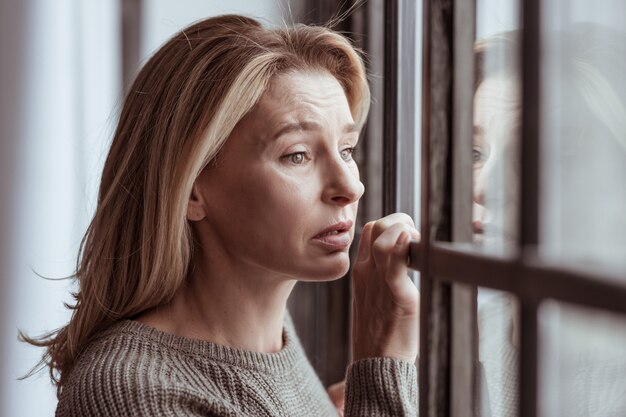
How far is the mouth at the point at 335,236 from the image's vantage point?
116cm

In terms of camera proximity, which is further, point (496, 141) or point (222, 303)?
point (222, 303)

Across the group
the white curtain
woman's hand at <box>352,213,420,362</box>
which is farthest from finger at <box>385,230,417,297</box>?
the white curtain

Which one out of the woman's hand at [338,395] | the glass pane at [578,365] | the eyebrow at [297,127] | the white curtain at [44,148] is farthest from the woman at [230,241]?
the white curtain at [44,148]

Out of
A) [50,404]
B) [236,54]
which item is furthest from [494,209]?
[50,404]

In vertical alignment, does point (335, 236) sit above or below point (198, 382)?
above

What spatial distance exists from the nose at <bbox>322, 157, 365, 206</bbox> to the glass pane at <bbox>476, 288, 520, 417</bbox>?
371mm

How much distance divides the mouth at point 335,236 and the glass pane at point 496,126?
1.17ft

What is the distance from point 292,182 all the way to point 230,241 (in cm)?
15

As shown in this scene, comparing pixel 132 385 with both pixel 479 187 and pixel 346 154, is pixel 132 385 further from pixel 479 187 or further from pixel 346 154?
pixel 479 187

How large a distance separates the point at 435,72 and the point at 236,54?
440 millimetres

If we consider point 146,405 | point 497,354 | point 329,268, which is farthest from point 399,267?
point 146,405

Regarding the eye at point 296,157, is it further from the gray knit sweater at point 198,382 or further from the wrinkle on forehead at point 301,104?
the gray knit sweater at point 198,382

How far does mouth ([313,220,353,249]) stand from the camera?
1.16 m

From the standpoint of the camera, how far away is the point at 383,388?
1.06 meters
